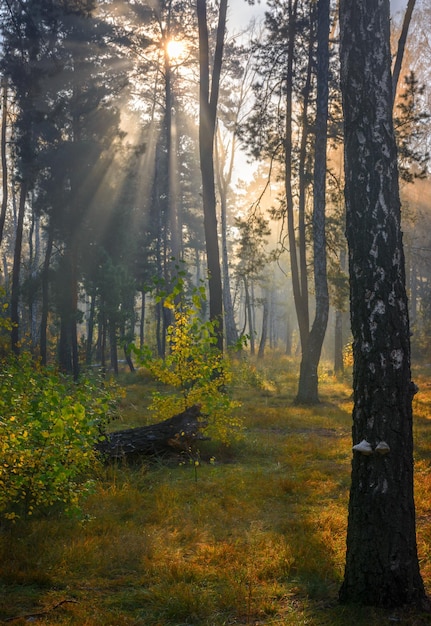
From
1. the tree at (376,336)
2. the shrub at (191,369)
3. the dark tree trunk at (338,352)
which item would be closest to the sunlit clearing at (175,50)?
the dark tree trunk at (338,352)

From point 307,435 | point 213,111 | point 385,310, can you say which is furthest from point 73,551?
point 213,111

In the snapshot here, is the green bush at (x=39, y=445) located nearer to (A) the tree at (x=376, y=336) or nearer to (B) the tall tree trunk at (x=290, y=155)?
(A) the tree at (x=376, y=336)

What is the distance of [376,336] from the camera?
387cm

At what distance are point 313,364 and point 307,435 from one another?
4.29m

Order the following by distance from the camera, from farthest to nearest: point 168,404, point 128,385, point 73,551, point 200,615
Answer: point 128,385
point 168,404
point 73,551
point 200,615

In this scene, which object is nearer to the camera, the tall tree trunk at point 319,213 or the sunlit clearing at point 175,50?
the tall tree trunk at point 319,213

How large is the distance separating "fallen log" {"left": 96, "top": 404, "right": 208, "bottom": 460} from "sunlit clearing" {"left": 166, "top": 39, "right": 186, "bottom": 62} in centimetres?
1839

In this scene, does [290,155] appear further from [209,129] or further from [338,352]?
[338,352]

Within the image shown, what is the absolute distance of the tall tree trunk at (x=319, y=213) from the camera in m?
13.9

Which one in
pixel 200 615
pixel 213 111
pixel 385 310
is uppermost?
pixel 213 111

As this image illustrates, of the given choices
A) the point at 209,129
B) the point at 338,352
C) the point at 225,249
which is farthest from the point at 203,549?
the point at 225,249

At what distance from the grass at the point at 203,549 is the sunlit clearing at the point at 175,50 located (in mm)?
18717

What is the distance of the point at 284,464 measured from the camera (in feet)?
27.1

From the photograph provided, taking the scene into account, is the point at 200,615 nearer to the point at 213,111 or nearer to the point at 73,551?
the point at 73,551
